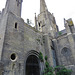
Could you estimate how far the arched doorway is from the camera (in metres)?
11.4

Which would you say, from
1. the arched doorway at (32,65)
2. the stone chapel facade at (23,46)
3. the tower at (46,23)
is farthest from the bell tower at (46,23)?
the arched doorway at (32,65)

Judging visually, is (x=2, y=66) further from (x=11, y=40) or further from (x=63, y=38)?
(x=63, y=38)

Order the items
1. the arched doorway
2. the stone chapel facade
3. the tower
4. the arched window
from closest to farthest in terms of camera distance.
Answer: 1. the stone chapel facade
2. the arched doorway
3. the arched window
4. the tower

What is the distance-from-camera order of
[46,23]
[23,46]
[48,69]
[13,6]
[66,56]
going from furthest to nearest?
1. [46,23]
2. [66,56]
3. [48,69]
4. [13,6]
5. [23,46]

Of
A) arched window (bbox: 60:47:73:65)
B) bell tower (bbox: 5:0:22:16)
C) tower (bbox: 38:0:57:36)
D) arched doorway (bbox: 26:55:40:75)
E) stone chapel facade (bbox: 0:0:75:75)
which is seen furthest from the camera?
tower (bbox: 38:0:57:36)

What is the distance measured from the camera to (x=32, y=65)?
478 inches

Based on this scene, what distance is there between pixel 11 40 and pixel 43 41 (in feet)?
25.6

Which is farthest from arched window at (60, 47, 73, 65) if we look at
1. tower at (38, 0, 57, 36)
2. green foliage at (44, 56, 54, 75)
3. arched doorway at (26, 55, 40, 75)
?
tower at (38, 0, 57, 36)

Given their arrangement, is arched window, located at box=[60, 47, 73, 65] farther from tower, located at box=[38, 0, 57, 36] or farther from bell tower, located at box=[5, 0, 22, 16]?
bell tower, located at box=[5, 0, 22, 16]

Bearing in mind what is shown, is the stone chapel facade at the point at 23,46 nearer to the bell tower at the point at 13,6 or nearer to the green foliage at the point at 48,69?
the bell tower at the point at 13,6

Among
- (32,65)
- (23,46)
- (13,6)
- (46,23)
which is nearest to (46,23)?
(46,23)

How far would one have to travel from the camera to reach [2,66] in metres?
7.74

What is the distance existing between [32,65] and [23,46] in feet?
11.3

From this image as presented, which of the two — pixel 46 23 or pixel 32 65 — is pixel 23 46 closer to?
pixel 32 65
